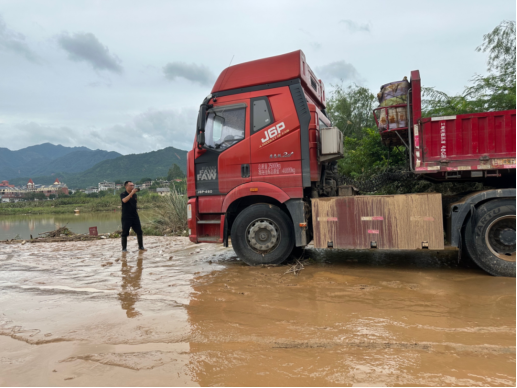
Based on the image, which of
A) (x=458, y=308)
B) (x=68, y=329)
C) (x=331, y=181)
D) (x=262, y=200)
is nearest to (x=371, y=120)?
(x=331, y=181)

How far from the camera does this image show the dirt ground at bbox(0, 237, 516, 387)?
2.46 metres

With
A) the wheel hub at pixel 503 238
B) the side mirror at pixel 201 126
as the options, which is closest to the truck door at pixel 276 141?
the side mirror at pixel 201 126

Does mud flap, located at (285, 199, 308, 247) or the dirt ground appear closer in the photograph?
the dirt ground

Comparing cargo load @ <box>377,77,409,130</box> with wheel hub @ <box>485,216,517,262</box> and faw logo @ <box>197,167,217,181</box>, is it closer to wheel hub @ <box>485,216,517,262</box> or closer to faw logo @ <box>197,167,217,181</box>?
wheel hub @ <box>485,216,517,262</box>

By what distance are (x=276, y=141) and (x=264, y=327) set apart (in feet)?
11.2

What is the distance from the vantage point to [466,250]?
511cm

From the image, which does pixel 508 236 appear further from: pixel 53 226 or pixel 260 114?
pixel 53 226

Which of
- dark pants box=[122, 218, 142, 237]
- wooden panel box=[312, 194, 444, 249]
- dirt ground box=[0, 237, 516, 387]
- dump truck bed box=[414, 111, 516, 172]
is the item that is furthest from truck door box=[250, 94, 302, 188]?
dark pants box=[122, 218, 142, 237]

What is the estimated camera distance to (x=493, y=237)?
4793mm

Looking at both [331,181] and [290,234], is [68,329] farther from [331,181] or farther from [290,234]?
[331,181]

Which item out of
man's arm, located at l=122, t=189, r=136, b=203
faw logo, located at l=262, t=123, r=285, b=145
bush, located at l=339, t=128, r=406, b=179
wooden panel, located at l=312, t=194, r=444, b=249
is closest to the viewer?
wooden panel, located at l=312, t=194, r=444, b=249

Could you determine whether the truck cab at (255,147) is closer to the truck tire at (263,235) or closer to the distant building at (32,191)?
the truck tire at (263,235)

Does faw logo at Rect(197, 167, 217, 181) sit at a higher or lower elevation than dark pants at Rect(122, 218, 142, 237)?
higher

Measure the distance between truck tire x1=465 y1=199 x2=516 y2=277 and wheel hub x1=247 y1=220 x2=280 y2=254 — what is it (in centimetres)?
300
